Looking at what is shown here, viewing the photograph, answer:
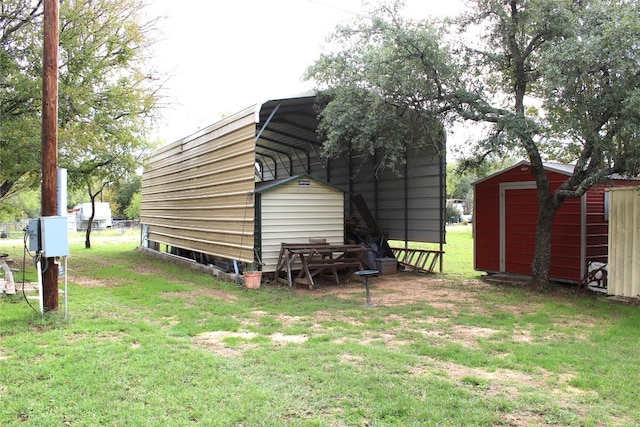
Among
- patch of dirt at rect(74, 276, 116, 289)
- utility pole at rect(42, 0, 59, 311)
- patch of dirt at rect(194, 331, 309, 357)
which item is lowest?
patch of dirt at rect(74, 276, 116, 289)

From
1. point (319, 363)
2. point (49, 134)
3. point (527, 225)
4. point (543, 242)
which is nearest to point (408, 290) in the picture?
point (543, 242)

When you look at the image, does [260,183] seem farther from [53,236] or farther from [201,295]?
[53,236]

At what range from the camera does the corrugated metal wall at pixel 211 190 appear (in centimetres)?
1053

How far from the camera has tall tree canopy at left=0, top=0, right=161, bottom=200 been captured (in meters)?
11.5

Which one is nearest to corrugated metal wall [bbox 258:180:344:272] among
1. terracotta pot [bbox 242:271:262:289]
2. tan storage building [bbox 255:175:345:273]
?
tan storage building [bbox 255:175:345:273]

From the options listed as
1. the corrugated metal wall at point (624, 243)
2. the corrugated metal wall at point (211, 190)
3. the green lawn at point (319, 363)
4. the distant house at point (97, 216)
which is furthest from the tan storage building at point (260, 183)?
the distant house at point (97, 216)

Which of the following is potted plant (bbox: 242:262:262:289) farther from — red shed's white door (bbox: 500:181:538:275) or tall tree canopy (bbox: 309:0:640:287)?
red shed's white door (bbox: 500:181:538:275)

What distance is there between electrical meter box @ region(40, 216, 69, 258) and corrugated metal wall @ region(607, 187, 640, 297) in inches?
351

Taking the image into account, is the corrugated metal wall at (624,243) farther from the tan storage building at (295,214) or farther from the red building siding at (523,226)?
the tan storage building at (295,214)

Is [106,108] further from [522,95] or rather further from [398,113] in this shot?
[522,95]

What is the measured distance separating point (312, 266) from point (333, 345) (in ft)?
15.6

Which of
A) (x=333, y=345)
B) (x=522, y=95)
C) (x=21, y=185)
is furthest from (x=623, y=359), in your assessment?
→ (x=21, y=185)

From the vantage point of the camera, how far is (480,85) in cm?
921

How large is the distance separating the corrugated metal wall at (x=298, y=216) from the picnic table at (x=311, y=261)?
0.34 metres
